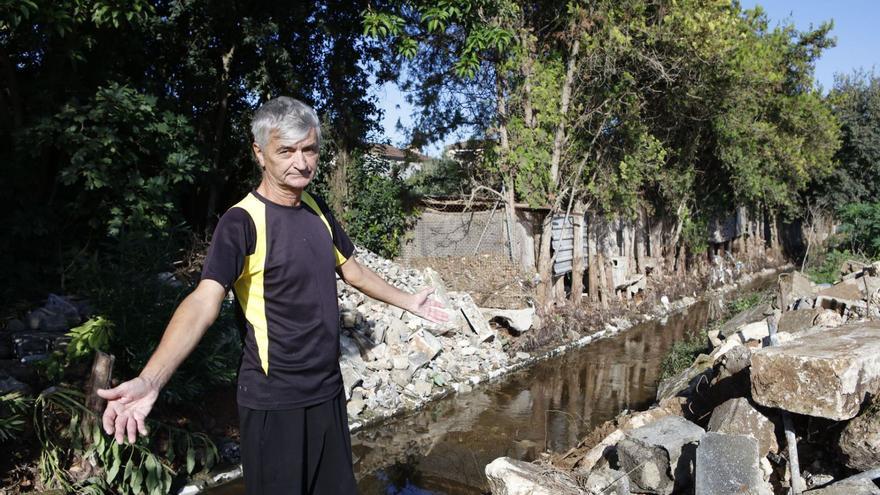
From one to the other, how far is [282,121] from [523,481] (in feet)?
10.2

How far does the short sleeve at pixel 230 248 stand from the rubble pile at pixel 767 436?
117 inches

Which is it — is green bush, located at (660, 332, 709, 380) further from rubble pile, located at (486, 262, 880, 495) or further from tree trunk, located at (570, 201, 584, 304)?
rubble pile, located at (486, 262, 880, 495)

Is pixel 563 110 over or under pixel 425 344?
over

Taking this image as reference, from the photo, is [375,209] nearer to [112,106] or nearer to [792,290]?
[112,106]

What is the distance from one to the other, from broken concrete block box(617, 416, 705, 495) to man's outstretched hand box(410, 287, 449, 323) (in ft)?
8.28

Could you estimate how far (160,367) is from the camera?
6.15 feet

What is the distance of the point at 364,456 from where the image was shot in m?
6.33

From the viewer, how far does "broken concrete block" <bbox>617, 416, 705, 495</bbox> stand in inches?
179

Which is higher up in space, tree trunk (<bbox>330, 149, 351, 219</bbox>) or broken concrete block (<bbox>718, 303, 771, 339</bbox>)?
tree trunk (<bbox>330, 149, 351, 219</bbox>)

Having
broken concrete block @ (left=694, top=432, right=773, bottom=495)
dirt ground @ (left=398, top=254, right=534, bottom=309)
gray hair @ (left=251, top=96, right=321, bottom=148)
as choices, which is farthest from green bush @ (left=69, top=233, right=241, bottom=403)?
dirt ground @ (left=398, top=254, right=534, bottom=309)

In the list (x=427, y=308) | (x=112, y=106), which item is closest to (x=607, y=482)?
(x=427, y=308)

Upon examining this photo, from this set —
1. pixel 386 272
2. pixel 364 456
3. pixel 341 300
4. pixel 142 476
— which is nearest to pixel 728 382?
pixel 364 456

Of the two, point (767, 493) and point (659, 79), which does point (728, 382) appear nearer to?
point (767, 493)

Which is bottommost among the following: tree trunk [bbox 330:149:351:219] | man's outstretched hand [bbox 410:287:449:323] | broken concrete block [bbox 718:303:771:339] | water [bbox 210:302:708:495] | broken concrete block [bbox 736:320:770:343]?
water [bbox 210:302:708:495]
